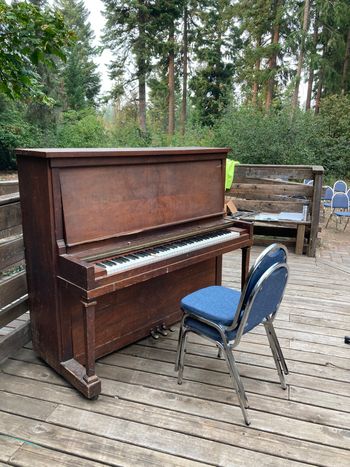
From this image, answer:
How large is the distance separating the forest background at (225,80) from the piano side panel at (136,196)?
7087 millimetres

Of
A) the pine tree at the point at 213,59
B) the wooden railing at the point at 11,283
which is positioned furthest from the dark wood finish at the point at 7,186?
the pine tree at the point at 213,59

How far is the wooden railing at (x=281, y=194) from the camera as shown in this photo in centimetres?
468

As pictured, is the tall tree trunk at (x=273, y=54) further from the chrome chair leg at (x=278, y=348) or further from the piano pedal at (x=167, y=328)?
the chrome chair leg at (x=278, y=348)

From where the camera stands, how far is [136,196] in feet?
7.79

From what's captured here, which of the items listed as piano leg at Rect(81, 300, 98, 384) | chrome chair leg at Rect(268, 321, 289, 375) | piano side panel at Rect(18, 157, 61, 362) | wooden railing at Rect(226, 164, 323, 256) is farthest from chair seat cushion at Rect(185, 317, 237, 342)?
wooden railing at Rect(226, 164, 323, 256)

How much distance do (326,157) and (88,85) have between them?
1974 centimetres

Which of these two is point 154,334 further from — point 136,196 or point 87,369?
point 136,196

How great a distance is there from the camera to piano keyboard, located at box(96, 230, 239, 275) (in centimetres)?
199

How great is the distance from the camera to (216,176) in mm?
2963

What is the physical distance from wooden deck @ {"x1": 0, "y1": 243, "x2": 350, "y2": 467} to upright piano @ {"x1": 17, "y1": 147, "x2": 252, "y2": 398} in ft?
0.50

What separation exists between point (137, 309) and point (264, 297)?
1.08 m

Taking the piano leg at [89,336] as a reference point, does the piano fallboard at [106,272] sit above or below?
above

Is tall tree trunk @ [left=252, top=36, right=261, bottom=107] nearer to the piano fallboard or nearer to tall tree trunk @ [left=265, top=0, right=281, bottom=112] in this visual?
tall tree trunk @ [left=265, top=0, right=281, bottom=112]

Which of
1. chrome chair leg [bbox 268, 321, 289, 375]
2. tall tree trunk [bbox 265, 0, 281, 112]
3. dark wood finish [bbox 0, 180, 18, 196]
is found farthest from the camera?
tall tree trunk [bbox 265, 0, 281, 112]
